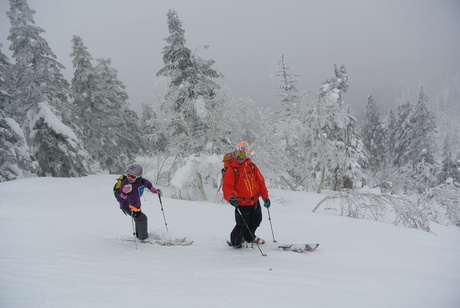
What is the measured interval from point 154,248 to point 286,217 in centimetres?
540

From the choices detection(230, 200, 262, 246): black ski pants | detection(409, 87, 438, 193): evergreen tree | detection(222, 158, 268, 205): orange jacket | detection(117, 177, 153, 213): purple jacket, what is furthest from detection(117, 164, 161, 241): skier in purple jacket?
detection(409, 87, 438, 193): evergreen tree

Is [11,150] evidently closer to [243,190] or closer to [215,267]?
[243,190]

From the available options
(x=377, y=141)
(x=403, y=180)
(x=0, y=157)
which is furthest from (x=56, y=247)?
(x=377, y=141)

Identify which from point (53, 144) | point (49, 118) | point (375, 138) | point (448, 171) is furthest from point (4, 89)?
point (375, 138)

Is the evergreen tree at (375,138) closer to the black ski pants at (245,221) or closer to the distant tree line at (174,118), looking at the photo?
the distant tree line at (174,118)

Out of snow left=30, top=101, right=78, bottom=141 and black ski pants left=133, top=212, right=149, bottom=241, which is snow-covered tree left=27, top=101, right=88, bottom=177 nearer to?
snow left=30, top=101, right=78, bottom=141

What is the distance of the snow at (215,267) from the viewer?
2887mm

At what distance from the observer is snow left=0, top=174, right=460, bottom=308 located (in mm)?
2887

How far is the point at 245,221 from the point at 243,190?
74 cm

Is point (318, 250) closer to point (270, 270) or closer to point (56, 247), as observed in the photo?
point (270, 270)

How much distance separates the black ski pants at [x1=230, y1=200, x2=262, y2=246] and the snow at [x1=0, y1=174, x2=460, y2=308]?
39 cm

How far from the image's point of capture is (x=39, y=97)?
705 inches

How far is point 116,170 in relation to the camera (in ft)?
91.0

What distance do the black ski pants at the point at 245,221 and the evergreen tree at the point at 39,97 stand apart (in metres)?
17.4
